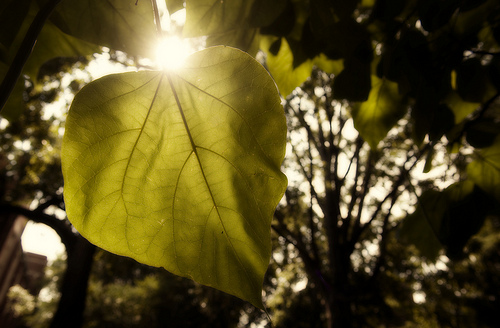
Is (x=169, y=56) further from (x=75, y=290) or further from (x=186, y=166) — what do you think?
(x=75, y=290)

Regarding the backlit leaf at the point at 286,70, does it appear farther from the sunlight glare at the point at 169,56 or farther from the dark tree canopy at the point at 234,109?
the sunlight glare at the point at 169,56

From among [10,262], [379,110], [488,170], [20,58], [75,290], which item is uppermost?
[10,262]

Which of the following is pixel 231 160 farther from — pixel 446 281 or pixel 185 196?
pixel 446 281

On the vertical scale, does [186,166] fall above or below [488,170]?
below

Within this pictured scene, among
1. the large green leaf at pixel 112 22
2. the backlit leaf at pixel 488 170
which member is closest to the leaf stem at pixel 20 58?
the large green leaf at pixel 112 22

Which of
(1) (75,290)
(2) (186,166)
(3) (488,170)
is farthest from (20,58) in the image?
(1) (75,290)

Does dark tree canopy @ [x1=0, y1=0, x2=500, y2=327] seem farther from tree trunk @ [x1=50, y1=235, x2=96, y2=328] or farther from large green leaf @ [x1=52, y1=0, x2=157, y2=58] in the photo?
tree trunk @ [x1=50, y1=235, x2=96, y2=328]
